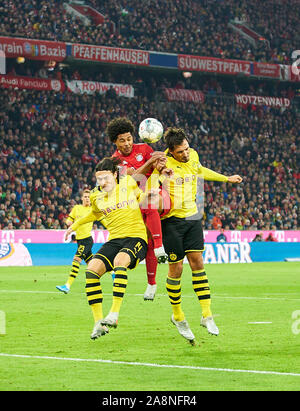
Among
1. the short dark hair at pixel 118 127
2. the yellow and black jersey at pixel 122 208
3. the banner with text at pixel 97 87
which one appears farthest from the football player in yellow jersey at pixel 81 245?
the banner with text at pixel 97 87

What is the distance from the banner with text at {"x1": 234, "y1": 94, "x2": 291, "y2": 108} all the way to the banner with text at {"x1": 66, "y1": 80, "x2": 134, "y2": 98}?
760 centimetres

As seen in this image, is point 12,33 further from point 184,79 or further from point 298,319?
point 298,319

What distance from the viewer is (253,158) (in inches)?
1718

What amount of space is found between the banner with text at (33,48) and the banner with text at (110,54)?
852mm

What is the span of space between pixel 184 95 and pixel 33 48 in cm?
1120

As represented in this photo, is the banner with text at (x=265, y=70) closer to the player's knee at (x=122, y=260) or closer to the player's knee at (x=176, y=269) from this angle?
the player's knee at (x=176, y=269)

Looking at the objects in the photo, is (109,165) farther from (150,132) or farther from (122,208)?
(150,132)

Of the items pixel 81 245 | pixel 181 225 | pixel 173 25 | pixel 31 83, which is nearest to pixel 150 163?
pixel 181 225

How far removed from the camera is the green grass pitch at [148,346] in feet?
22.7

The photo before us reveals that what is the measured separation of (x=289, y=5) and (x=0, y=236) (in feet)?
102

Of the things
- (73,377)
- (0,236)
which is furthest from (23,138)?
(73,377)

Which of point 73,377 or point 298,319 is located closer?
point 73,377

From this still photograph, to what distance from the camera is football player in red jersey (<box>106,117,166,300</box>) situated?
31.5 feet
